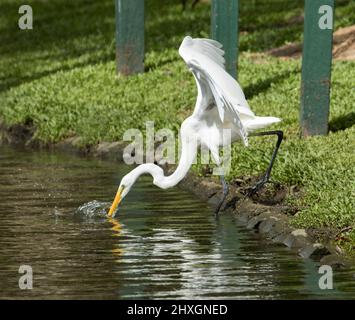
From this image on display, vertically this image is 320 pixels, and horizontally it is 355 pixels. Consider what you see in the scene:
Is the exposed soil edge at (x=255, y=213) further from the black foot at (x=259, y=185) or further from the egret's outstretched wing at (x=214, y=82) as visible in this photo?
the egret's outstretched wing at (x=214, y=82)

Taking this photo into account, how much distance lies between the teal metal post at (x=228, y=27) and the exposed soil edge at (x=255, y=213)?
1947mm

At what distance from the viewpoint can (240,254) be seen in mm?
11461

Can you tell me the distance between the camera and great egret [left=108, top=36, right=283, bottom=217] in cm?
1259

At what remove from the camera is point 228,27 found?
18.2 metres

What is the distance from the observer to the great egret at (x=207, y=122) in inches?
496

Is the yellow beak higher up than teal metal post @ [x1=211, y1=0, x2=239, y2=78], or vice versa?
teal metal post @ [x1=211, y1=0, x2=239, y2=78]

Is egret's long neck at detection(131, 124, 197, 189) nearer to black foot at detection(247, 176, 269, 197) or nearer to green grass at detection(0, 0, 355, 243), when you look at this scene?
black foot at detection(247, 176, 269, 197)

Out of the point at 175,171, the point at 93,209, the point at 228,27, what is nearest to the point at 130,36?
the point at 228,27

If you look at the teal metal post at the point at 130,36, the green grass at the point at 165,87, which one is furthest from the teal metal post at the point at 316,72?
the teal metal post at the point at 130,36

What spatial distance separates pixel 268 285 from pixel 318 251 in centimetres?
84

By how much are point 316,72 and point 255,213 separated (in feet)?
11.7

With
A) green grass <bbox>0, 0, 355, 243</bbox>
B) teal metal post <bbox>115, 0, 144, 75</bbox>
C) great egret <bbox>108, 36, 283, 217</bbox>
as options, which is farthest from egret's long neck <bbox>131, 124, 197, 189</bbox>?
teal metal post <bbox>115, 0, 144, 75</bbox>

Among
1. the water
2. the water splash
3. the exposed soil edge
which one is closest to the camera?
the water

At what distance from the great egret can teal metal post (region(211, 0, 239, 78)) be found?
190 inches
